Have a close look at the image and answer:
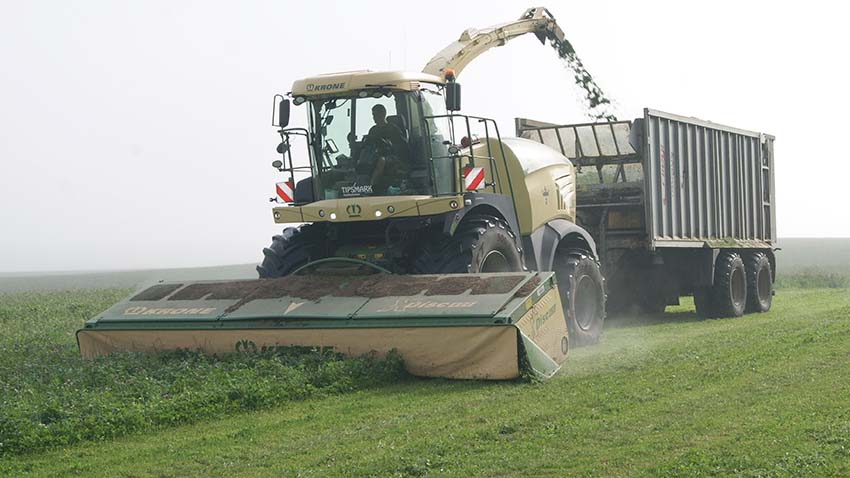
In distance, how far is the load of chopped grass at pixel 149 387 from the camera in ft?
27.0

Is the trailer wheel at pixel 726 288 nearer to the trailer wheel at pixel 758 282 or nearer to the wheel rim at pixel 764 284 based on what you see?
the trailer wheel at pixel 758 282

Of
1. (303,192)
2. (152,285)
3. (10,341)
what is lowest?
(10,341)

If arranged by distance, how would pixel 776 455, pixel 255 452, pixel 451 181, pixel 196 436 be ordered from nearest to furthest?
pixel 776 455 < pixel 255 452 < pixel 196 436 < pixel 451 181

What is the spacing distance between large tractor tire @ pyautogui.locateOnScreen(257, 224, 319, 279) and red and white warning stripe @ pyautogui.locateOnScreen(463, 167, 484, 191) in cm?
201

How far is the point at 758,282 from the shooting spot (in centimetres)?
2052

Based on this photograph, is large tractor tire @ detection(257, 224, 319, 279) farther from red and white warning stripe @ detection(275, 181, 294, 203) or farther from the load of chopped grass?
the load of chopped grass

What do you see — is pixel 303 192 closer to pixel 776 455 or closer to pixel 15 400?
pixel 15 400

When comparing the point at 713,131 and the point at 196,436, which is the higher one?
the point at 713,131

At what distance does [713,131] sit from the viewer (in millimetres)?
19234

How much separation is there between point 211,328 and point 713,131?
36.9ft

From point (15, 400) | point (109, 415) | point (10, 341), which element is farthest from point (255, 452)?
point (10, 341)

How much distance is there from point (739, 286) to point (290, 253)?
33.5 ft

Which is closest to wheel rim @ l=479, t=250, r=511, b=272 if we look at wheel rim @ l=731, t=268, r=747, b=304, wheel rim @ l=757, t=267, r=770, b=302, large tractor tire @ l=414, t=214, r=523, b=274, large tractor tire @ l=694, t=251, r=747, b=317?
large tractor tire @ l=414, t=214, r=523, b=274

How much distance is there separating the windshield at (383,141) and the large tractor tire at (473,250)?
1.94 ft
